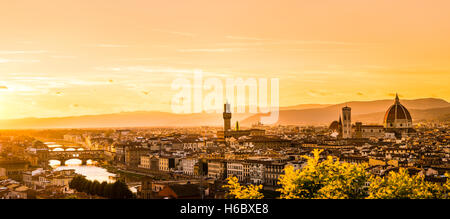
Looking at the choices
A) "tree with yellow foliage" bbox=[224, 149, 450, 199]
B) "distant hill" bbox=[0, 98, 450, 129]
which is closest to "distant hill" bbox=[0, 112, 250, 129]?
"distant hill" bbox=[0, 98, 450, 129]

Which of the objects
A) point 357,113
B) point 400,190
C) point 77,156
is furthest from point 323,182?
point 357,113

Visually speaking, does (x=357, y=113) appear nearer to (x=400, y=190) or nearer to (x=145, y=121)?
(x=145, y=121)

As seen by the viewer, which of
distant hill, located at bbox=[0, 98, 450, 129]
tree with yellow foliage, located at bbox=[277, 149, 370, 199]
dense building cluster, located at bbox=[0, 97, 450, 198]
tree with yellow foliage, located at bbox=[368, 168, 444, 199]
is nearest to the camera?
tree with yellow foliage, located at bbox=[277, 149, 370, 199]

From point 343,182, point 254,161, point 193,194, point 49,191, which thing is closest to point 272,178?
point 254,161

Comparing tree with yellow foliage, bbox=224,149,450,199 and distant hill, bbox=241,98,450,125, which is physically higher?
distant hill, bbox=241,98,450,125

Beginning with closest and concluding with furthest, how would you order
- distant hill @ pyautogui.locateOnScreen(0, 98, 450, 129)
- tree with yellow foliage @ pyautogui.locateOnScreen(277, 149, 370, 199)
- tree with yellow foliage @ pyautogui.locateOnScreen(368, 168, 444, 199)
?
tree with yellow foliage @ pyautogui.locateOnScreen(277, 149, 370, 199) → tree with yellow foliage @ pyautogui.locateOnScreen(368, 168, 444, 199) → distant hill @ pyautogui.locateOnScreen(0, 98, 450, 129)

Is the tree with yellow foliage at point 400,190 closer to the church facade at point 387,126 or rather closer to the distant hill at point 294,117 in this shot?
the distant hill at point 294,117

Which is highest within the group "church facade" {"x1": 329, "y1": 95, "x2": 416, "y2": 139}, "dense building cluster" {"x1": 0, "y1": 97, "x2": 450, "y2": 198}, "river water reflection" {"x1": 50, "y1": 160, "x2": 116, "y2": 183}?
"church facade" {"x1": 329, "y1": 95, "x2": 416, "y2": 139}

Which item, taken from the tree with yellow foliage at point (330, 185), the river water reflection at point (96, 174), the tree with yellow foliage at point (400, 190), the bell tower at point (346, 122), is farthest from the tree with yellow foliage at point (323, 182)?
the bell tower at point (346, 122)

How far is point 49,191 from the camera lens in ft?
39.9

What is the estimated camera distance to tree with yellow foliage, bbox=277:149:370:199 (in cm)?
401

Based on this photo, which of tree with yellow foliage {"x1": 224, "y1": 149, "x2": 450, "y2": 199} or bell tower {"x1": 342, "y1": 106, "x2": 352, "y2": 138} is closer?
tree with yellow foliage {"x1": 224, "y1": 149, "x2": 450, "y2": 199}

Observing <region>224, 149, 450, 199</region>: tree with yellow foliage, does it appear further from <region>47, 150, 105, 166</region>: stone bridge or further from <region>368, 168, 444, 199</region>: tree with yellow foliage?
<region>47, 150, 105, 166</region>: stone bridge

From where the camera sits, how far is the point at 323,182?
4.14 meters
